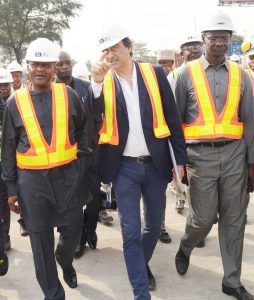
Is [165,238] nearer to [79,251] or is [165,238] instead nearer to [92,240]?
[92,240]

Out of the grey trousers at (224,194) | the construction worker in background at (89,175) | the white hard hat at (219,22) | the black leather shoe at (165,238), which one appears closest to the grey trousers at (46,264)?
the construction worker in background at (89,175)

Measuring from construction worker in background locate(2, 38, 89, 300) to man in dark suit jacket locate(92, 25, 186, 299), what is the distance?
30cm

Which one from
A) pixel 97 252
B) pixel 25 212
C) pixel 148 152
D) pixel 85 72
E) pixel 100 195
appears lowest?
pixel 97 252

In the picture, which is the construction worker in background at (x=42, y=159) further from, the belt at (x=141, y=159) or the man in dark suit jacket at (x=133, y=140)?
the belt at (x=141, y=159)

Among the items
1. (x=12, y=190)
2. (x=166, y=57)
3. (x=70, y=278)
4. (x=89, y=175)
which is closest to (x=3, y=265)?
(x=70, y=278)

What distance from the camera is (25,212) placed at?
3.03 meters

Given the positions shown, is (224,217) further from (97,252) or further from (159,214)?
(97,252)

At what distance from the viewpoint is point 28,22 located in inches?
1217

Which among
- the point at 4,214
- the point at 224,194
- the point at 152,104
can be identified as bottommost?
the point at 4,214

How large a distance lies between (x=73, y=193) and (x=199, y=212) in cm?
99

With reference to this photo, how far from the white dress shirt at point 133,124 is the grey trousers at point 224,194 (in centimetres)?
46

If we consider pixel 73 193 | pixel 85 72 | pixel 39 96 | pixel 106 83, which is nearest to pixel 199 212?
pixel 73 193

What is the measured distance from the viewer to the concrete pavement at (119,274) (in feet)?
10.9

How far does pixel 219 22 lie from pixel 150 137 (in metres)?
0.99
